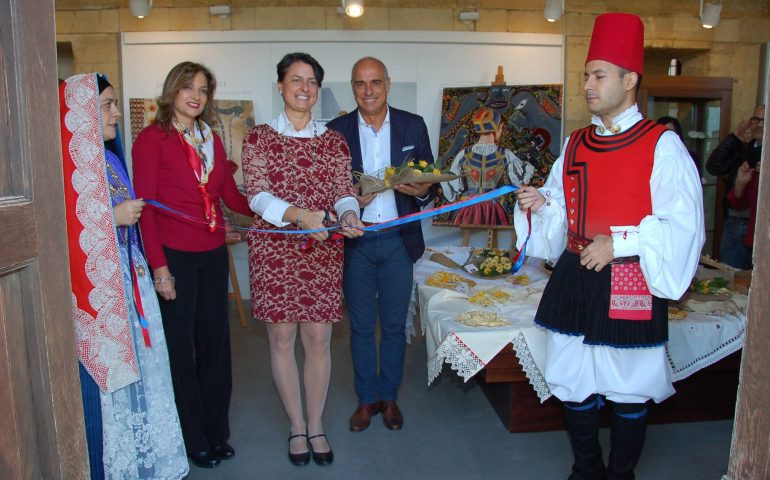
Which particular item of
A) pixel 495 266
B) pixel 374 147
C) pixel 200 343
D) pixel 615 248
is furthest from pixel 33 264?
pixel 495 266

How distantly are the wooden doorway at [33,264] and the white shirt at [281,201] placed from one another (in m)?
1.31

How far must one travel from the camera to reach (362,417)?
352 centimetres

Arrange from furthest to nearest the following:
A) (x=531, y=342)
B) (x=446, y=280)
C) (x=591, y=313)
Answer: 1. (x=446, y=280)
2. (x=531, y=342)
3. (x=591, y=313)

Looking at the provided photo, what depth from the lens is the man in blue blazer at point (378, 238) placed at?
3393mm

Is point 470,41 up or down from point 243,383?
up

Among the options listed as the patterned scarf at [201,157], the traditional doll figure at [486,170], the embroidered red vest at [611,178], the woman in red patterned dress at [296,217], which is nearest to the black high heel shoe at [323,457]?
the woman in red patterned dress at [296,217]

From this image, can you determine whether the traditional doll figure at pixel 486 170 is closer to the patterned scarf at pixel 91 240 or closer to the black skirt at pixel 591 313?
the black skirt at pixel 591 313

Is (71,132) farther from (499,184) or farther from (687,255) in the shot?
(499,184)

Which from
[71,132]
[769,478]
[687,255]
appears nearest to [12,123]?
[71,132]

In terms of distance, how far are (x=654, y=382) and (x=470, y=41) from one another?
4484 millimetres

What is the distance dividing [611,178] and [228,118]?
4393 mm

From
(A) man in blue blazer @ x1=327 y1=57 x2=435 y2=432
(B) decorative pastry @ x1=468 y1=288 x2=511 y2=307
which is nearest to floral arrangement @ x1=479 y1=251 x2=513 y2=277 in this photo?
(B) decorative pastry @ x1=468 y1=288 x2=511 y2=307

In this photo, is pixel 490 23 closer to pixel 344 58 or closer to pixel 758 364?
pixel 344 58

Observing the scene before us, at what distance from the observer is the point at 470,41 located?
6316 mm
